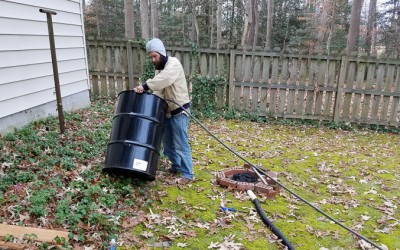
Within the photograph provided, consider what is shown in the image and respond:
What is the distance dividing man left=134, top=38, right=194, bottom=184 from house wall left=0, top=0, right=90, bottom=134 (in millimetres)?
2456

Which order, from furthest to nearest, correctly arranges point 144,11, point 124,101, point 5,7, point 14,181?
point 144,11
point 5,7
point 124,101
point 14,181

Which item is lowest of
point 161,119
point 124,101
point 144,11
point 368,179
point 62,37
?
point 368,179

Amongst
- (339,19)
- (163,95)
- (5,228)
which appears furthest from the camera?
(339,19)

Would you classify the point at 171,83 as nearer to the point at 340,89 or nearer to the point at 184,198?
the point at 184,198

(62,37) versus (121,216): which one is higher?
(62,37)

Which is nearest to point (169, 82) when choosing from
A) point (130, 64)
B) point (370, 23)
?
point (130, 64)

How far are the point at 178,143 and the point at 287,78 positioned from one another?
14.7 feet

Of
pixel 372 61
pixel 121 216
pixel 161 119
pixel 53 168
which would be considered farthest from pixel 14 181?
pixel 372 61

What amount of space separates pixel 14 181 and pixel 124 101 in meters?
1.50

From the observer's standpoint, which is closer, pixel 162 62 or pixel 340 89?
pixel 162 62

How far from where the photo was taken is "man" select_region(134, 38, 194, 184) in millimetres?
3744

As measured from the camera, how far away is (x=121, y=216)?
3215mm

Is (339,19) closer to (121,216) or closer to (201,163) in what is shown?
(201,163)

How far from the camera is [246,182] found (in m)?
4.16
